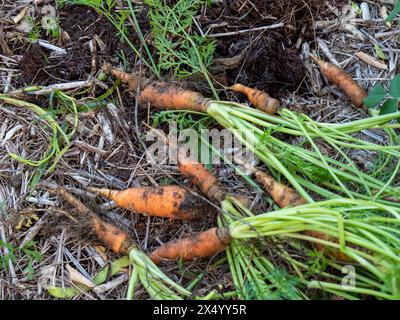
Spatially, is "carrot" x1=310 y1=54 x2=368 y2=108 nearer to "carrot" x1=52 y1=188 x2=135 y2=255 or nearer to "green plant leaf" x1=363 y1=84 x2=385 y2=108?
"green plant leaf" x1=363 y1=84 x2=385 y2=108

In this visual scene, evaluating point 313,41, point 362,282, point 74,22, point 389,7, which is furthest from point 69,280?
point 389,7

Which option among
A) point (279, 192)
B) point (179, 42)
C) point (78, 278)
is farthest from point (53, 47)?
point (279, 192)

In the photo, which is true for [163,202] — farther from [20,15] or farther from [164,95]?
[20,15]

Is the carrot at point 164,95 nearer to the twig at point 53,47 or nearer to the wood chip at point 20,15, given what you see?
the twig at point 53,47

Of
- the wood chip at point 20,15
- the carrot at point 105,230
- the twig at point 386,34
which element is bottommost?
the carrot at point 105,230

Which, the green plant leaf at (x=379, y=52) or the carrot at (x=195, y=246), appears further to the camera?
the green plant leaf at (x=379, y=52)

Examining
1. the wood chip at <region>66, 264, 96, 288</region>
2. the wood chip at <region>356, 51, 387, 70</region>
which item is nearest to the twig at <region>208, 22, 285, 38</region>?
the wood chip at <region>356, 51, 387, 70</region>

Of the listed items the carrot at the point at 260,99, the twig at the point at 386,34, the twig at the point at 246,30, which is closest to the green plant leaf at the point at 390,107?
the carrot at the point at 260,99
